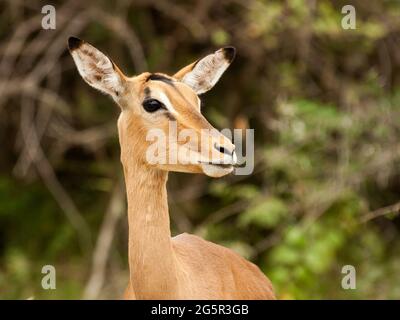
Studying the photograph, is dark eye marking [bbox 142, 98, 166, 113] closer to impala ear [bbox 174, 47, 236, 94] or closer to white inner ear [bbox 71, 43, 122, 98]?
white inner ear [bbox 71, 43, 122, 98]

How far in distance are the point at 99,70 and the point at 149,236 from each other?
98cm

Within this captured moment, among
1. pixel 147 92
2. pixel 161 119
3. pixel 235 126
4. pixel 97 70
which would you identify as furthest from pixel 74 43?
pixel 235 126

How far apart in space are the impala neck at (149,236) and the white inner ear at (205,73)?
2.32 ft

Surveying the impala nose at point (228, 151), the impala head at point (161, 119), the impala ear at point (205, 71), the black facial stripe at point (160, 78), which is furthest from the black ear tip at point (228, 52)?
the impala nose at point (228, 151)

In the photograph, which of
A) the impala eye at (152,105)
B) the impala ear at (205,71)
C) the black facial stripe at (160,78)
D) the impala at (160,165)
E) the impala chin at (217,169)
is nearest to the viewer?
the impala chin at (217,169)

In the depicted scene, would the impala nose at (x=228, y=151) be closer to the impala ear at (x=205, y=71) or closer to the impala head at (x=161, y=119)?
the impala head at (x=161, y=119)

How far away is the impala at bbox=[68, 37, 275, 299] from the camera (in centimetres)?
443

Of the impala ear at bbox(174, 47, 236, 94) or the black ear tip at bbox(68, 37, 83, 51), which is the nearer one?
the black ear tip at bbox(68, 37, 83, 51)

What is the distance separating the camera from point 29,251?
11.7 metres

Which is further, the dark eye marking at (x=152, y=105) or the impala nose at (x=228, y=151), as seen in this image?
the dark eye marking at (x=152, y=105)

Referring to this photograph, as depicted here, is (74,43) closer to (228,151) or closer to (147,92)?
(147,92)

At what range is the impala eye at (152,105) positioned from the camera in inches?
182

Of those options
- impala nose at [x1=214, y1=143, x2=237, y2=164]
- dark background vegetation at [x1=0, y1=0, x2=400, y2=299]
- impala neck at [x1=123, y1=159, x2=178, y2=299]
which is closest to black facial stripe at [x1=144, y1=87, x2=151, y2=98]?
impala neck at [x1=123, y1=159, x2=178, y2=299]

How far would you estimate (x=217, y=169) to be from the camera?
13.7 ft
